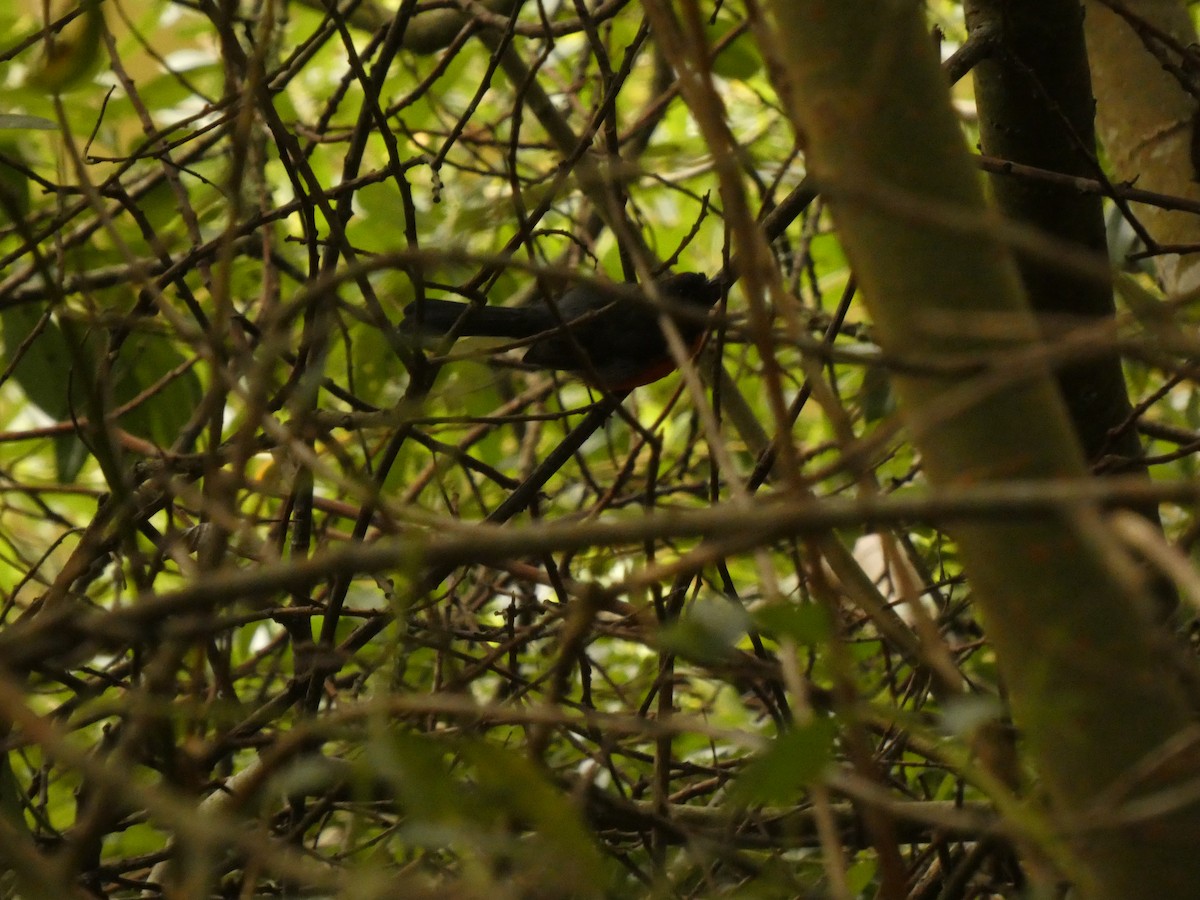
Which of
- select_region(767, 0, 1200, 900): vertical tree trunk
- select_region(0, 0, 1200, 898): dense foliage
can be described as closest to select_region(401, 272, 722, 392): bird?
→ select_region(0, 0, 1200, 898): dense foliage

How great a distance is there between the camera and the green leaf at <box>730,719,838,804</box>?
93 cm

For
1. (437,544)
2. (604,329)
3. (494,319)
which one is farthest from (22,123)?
(604,329)

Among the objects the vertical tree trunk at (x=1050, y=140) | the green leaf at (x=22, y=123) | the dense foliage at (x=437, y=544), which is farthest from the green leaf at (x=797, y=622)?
the green leaf at (x=22, y=123)

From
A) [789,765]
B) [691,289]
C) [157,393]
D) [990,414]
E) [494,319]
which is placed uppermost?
[691,289]

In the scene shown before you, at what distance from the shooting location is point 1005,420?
113cm

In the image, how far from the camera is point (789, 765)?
93 cm

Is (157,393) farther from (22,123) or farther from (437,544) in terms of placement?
(437,544)

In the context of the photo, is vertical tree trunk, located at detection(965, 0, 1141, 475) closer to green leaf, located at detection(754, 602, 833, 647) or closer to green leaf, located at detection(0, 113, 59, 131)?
green leaf, located at detection(754, 602, 833, 647)

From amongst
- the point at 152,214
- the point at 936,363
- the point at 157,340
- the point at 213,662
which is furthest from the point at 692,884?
the point at 152,214

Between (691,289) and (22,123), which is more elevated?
(691,289)

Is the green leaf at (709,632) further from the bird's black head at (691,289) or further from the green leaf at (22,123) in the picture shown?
the bird's black head at (691,289)

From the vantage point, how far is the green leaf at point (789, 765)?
0.93 m

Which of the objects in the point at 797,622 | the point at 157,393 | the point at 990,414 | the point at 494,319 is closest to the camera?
the point at 797,622

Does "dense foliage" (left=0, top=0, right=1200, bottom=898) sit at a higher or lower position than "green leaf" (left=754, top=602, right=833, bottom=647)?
higher
